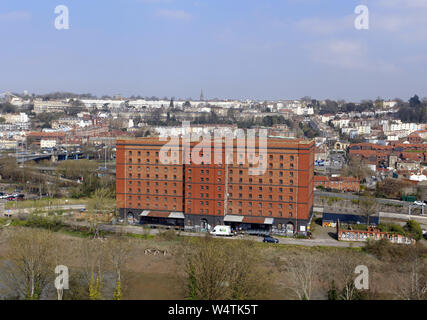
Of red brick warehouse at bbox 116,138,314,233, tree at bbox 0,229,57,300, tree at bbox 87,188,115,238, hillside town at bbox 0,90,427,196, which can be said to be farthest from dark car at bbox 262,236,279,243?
hillside town at bbox 0,90,427,196

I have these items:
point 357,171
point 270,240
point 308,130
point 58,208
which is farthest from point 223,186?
point 308,130

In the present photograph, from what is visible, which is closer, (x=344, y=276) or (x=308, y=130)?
(x=344, y=276)

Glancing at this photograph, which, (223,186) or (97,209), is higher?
(223,186)

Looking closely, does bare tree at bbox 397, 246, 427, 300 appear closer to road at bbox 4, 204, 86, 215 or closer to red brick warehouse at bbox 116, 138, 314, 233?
red brick warehouse at bbox 116, 138, 314, 233

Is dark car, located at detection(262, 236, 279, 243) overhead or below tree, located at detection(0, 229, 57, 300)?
below

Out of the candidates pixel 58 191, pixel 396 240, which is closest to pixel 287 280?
pixel 396 240

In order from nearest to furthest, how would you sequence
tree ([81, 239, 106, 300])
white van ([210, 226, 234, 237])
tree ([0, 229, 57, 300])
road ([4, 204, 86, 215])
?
tree ([81, 239, 106, 300])
tree ([0, 229, 57, 300])
white van ([210, 226, 234, 237])
road ([4, 204, 86, 215])

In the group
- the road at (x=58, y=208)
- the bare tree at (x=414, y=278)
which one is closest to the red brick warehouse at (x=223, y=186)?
the bare tree at (x=414, y=278)

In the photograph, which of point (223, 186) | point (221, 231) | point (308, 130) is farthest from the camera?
point (308, 130)

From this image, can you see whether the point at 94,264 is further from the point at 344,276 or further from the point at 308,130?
the point at 308,130
